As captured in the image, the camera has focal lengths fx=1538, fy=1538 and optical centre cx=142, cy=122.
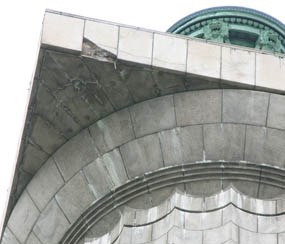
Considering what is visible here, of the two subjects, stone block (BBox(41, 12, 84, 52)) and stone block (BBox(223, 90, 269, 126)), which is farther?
stone block (BBox(41, 12, 84, 52))

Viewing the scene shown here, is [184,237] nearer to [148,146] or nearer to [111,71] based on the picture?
[148,146]

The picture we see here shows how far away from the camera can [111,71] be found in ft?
115

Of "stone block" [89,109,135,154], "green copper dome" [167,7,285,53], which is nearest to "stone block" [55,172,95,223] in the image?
"stone block" [89,109,135,154]

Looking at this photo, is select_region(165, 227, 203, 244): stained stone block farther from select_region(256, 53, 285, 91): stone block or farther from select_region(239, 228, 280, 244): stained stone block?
select_region(256, 53, 285, 91): stone block

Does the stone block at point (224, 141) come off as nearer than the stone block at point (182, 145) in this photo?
Yes

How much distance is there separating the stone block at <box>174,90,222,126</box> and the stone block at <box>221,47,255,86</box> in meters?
0.48

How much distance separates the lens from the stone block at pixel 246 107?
34656 millimetres

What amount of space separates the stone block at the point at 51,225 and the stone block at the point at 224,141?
3609mm

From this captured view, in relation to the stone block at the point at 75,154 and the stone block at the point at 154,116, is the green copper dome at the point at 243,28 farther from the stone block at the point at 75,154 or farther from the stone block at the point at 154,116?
the stone block at the point at 75,154

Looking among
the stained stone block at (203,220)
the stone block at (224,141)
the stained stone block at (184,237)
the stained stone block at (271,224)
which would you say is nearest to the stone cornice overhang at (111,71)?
the stone block at (224,141)

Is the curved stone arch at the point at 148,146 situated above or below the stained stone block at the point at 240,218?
above

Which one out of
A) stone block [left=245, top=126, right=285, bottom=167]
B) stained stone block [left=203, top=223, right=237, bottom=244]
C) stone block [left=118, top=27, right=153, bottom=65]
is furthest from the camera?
stone block [left=118, top=27, right=153, bottom=65]

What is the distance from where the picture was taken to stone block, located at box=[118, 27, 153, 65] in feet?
115

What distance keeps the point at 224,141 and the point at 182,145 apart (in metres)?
0.96
